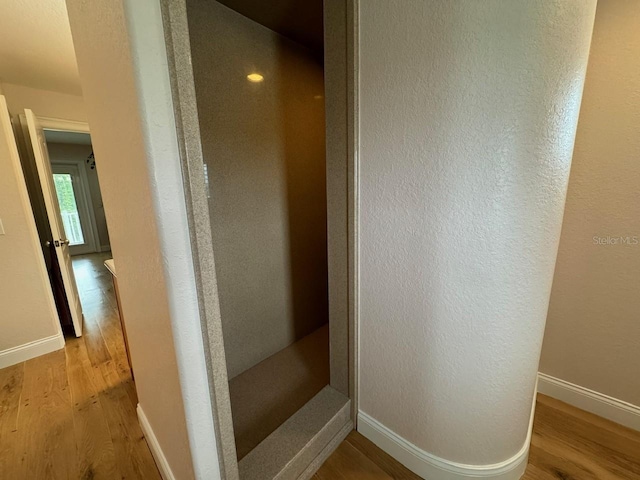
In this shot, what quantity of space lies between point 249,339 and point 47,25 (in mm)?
2356

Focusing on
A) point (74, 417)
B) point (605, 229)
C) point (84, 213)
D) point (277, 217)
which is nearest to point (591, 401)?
point (605, 229)

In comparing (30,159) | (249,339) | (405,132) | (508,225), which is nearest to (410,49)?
(405,132)

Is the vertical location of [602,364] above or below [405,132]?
below

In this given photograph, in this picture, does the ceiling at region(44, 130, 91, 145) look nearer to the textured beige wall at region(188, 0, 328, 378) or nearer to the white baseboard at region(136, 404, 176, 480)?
the textured beige wall at region(188, 0, 328, 378)

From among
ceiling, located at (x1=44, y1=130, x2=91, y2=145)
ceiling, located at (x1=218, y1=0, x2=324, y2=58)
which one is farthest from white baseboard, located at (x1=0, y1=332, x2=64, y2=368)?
ceiling, located at (x1=44, y1=130, x2=91, y2=145)

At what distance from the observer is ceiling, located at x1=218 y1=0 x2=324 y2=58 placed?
148cm

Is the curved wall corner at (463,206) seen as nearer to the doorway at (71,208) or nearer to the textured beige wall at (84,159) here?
the doorway at (71,208)

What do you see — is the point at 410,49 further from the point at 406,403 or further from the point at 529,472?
the point at 529,472

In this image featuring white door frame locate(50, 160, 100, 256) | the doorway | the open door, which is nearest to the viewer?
the open door

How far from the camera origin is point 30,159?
8.12 ft

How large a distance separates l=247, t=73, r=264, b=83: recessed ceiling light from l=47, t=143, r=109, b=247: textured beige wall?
5393mm

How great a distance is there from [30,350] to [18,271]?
2.21 ft

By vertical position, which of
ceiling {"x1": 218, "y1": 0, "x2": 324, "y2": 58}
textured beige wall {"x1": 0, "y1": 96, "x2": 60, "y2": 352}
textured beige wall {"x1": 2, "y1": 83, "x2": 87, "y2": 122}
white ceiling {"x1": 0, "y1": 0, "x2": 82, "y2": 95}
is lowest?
textured beige wall {"x1": 0, "y1": 96, "x2": 60, "y2": 352}

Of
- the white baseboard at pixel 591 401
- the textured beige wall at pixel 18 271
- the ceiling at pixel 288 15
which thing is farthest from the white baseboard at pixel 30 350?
the white baseboard at pixel 591 401
